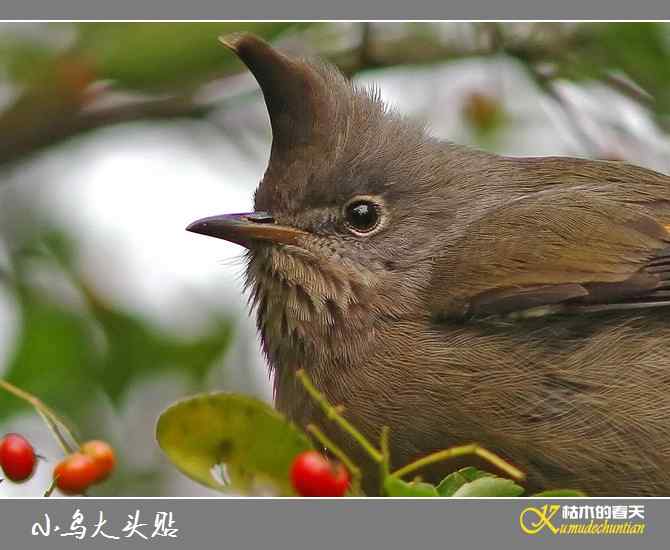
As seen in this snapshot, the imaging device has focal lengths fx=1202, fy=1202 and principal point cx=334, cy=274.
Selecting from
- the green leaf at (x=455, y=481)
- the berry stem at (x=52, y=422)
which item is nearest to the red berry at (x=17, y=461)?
the berry stem at (x=52, y=422)

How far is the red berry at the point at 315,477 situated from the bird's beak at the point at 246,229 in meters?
1.58

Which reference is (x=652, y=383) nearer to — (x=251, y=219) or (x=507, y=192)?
(x=507, y=192)

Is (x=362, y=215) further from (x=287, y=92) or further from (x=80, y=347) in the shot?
(x=80, y=347)

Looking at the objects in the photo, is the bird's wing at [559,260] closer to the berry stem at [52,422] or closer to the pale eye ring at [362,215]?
the pale eye ring at [362,215]

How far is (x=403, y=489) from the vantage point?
3.59 metres

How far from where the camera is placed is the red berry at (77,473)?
3.81 m

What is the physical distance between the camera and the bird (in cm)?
474

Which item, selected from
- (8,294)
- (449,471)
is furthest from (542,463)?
(8,294)

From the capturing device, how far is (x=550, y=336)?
4.99 metres

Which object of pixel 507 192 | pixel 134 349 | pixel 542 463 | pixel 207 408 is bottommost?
pixel 207 408

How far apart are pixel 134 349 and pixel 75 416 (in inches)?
17.6

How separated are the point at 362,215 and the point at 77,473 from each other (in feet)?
6.78

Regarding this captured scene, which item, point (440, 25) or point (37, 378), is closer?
point (37, 378)

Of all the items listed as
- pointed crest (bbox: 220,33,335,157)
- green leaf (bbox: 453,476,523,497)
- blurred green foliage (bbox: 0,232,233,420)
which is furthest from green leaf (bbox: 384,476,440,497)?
blurred green foliage (bbox: 0,232,233,420)
